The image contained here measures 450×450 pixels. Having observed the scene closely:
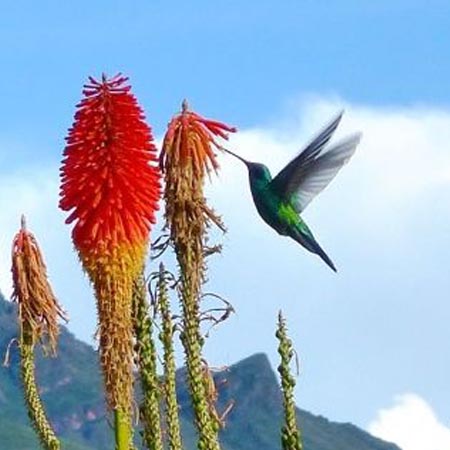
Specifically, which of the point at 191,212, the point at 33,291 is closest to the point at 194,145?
the point at 191,212

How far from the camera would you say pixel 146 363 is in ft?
28.8

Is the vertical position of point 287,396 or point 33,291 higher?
point 33,291

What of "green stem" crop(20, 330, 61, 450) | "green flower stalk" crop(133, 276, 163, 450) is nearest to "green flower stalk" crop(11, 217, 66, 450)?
"green stem" crop(20, 330, 61, 450)

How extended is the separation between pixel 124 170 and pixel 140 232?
1.02ft

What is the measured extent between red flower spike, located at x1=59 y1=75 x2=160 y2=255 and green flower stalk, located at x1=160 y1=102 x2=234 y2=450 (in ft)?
2.87

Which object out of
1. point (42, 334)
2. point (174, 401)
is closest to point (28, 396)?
point (42, 334)

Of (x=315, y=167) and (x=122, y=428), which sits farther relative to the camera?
(x=315, y=167)

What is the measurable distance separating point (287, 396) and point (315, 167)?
2120 millimetres

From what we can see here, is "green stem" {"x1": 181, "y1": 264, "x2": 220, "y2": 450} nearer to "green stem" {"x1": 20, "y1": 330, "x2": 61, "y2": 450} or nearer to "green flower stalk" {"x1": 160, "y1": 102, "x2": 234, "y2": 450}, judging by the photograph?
"green flower stalk" {"x1": 160, "y1": 102, "x2": 234, "y2": 450}

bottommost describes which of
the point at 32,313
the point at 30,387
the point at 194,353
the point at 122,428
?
the point at 122,428

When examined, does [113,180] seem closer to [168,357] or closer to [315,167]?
[168,357]

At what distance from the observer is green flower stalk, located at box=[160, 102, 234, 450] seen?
8469 millimetres

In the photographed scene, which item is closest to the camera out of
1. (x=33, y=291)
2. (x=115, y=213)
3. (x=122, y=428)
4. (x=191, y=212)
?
(x=122, y=428)

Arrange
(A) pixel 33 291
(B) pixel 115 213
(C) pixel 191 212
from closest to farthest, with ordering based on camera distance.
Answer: (B) pixel 115 213 → (C) pixel 191 212 → (A) pixel 33 291
